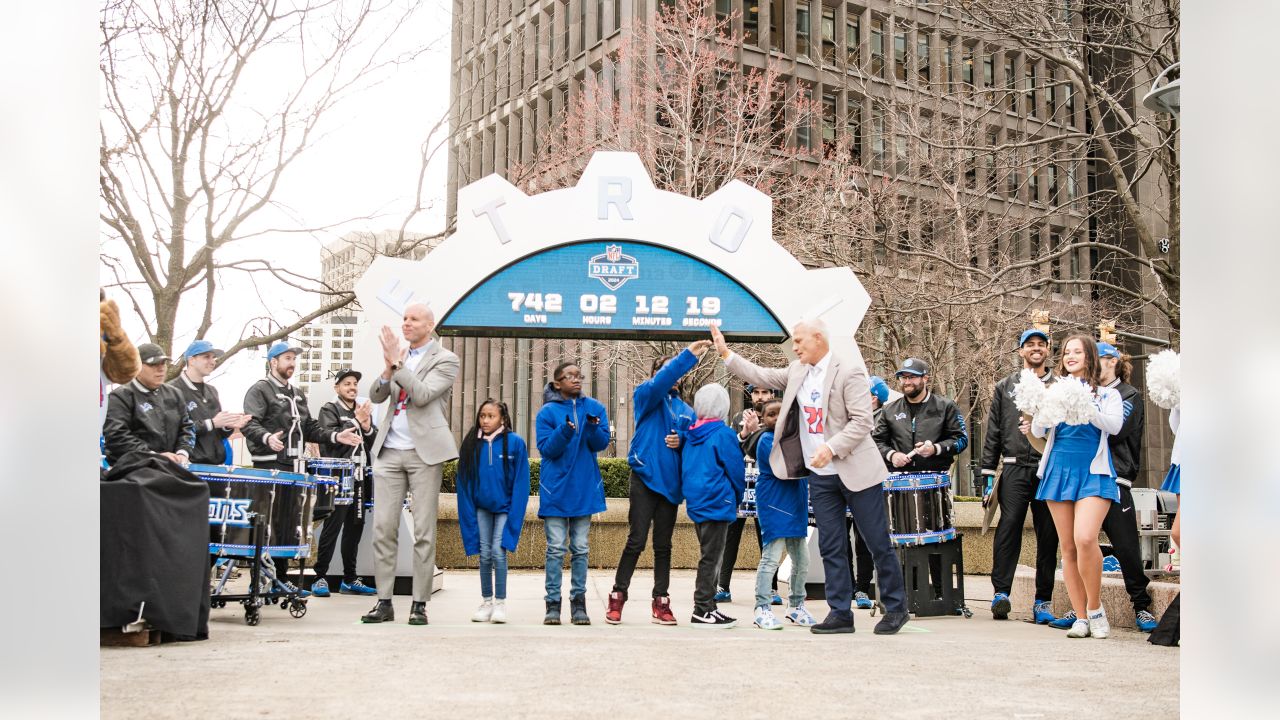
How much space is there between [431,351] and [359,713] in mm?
4525

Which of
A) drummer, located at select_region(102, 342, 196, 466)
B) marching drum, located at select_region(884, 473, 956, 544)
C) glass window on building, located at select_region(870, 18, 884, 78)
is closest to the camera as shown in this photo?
drummer, located at select_region(102, 342, 196, 466)

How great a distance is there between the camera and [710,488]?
9.22 meters

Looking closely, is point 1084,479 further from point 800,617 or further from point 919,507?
point 800,617

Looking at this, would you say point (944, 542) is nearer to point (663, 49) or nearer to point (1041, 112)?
point (663, 49)

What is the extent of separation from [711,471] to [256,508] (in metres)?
3.28

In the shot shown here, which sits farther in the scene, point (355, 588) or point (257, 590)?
point (355, 588)

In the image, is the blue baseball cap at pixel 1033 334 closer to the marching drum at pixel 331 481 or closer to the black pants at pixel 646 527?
the black pants at pixel 646 527

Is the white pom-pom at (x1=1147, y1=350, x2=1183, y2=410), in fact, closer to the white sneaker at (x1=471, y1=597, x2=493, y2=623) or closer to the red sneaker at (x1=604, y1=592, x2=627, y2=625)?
the red sneaker at (x1=604, y1=592, x2=627, y2=625)

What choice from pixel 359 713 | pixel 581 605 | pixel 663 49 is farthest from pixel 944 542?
pixel 663 49

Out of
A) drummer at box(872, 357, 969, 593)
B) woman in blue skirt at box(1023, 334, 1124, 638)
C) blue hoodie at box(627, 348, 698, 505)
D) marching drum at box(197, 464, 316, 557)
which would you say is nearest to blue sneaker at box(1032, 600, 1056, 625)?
drummer at box(872, 357, 969, 593)

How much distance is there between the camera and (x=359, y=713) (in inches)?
198

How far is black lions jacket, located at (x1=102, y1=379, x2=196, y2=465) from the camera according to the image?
8.16 metres

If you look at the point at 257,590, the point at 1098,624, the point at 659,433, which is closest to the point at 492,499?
the point at 659,433

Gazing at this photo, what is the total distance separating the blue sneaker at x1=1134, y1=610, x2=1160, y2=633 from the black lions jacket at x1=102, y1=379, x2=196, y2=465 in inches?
274
